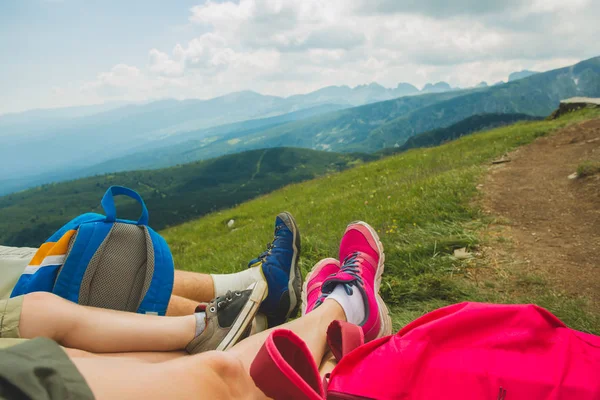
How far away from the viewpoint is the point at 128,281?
117 inches

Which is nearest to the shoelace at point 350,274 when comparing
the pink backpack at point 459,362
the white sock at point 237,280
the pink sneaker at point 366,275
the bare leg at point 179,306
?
the pink sneaker at point 366,275

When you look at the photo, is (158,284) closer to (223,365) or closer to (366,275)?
(223,365)

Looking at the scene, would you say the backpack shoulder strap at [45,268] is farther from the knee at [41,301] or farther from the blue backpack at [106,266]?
the knee at [41,301]

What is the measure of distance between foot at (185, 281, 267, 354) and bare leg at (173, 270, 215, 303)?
2.84 ft

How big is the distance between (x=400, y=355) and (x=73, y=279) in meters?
2.47

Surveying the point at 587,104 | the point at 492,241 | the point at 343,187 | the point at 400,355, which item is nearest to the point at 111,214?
the point at 400,355

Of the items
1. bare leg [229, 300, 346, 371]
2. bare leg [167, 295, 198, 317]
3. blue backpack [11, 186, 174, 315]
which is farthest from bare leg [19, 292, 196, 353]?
→ bare leg [167, 295, 198, 317]

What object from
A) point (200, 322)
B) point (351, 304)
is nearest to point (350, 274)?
point (351, 304)

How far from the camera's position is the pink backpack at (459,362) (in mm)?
1648

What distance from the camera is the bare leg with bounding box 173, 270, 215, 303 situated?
12.7 feet

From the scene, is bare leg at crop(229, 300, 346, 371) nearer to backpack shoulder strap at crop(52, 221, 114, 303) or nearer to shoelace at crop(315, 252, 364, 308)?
shoelace at crop(315, 252, 364, 308)

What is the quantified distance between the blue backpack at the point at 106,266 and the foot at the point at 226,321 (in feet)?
1.67

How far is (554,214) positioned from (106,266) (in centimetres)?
579

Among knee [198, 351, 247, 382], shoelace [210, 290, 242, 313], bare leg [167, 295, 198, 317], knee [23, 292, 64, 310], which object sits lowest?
bare leg [167, 295, 198, 317]
